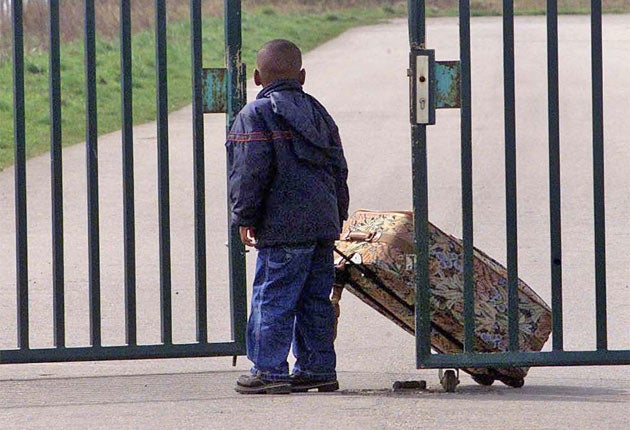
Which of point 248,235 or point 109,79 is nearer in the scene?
point 248,235

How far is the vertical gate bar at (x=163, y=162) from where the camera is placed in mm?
6227

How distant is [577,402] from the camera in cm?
585

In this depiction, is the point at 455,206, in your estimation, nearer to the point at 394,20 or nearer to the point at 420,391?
the point at 420,391

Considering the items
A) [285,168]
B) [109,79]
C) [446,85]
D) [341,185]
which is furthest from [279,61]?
[109,79]

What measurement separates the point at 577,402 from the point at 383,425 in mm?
937

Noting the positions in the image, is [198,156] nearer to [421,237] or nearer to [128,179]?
[128,179]

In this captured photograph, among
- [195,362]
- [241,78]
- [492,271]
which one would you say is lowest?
[195,362]

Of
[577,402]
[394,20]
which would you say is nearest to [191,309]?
[577,402]

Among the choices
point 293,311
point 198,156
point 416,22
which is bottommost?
point 293,311

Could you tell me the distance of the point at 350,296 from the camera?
899 centimetres

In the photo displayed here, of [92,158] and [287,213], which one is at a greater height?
[92,158]

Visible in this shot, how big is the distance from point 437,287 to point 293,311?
66cm

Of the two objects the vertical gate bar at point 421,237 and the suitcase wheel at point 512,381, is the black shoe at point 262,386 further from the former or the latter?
the suitcase wheel at point 512,381

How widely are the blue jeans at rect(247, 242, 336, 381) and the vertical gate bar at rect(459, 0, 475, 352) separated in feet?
1.86
